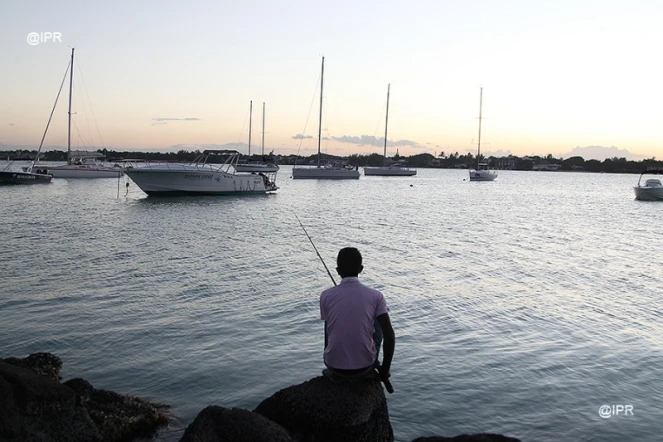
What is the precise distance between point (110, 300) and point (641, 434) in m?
9.80

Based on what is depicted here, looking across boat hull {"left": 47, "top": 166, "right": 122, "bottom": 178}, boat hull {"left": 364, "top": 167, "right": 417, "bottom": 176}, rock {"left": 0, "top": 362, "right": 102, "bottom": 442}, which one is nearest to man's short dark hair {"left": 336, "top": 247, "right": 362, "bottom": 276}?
rock {"left": 0, "top": 362, "right": 102, "bottom": 442}

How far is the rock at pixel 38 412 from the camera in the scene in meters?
5.28

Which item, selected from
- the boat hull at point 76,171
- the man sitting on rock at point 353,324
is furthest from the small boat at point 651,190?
the man sitting on rock at point 353,324

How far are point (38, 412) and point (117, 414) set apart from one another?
96cm

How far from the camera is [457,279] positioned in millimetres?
16500

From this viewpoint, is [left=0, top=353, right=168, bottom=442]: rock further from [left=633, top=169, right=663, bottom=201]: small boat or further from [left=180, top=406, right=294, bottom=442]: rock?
[left=633, top=169, right=663, bottom=201]: small boat

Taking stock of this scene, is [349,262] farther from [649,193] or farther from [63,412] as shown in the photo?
[649,193]

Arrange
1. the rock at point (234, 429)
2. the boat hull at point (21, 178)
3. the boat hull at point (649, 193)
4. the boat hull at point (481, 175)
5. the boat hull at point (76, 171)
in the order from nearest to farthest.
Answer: the rock at point (234, 429) < the boat hull at point (649, 193) < the boat hull at point (21, 178) < the boat hull at point (76, 171) < the boat hull at point (481, 175)

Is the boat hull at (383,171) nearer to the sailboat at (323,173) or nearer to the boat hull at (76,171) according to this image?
the sailboat at (323,173)

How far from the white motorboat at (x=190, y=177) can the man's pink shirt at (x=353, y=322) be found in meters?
37.7

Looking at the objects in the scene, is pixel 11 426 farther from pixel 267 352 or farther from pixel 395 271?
pixel 395 271

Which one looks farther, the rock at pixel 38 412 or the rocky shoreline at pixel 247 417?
the rock at pixel 38 412

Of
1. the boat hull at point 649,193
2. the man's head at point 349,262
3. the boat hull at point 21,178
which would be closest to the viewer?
the man's head at point 349,262

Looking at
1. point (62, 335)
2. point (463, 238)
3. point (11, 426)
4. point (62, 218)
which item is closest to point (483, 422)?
point (11, 426)
